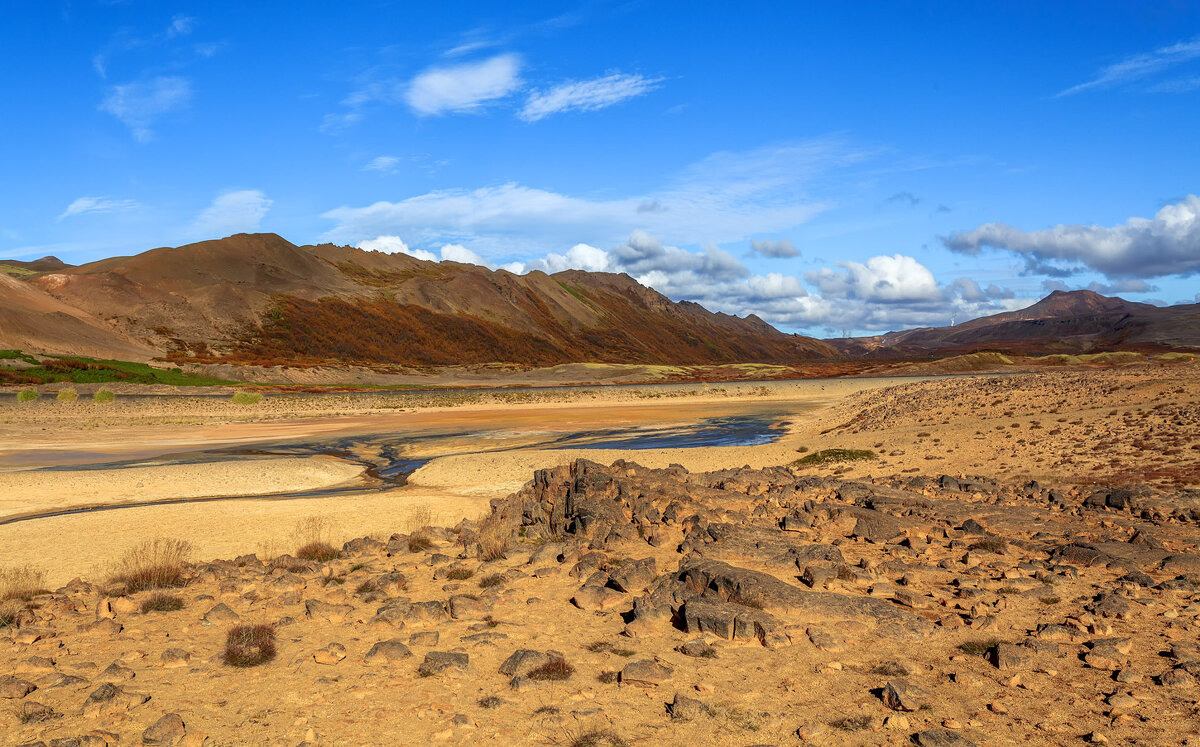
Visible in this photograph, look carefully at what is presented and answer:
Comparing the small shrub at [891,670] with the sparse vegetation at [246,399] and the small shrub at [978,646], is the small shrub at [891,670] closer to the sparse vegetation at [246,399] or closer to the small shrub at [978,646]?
the small shrub at [978,646]

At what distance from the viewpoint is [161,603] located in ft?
38.6

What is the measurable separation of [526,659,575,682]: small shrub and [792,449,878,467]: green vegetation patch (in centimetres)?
2161

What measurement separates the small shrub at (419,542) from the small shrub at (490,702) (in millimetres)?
7876

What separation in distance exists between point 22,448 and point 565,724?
4342cm

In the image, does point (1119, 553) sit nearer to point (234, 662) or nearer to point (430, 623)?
point (430, 623)

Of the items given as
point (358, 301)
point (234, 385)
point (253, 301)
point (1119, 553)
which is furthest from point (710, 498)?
point (358, 301)

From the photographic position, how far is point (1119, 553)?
1260 cm

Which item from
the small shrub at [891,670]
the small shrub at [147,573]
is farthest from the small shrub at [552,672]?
the small shrub at [147,573]

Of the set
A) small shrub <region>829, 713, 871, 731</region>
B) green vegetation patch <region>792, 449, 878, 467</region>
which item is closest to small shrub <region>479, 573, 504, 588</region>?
small shrub <region>829, 713, 871, 731</region>

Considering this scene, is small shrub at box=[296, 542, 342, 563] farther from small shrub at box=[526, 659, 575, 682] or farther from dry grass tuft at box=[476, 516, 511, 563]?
small shrub at box=[526, 659, 575, 682]

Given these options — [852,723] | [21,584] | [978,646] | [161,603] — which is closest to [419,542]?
[161,603]

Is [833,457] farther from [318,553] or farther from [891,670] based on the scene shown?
[891,670]

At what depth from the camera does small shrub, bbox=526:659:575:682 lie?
8914 millimetres

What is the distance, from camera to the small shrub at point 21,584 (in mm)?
12367
